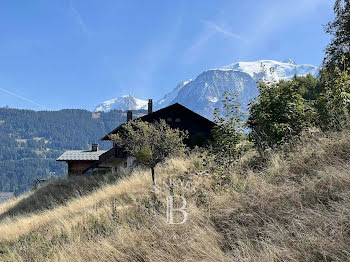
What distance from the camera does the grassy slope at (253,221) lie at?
333cm

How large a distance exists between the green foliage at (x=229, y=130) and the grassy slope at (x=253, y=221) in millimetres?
1795

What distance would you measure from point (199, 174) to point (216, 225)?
2.92m

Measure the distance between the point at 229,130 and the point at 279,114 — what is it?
174 cm

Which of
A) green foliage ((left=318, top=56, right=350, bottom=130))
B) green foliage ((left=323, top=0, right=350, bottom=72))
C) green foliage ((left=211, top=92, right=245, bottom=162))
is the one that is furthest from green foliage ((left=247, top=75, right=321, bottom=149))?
green foliage ((left=323, top=0, right=350, bottom=72))

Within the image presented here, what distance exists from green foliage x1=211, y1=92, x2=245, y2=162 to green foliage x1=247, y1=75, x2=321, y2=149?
640 millimetres

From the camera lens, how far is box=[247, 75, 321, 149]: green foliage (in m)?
7.92

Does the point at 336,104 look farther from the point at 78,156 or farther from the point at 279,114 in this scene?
the point at 78,156

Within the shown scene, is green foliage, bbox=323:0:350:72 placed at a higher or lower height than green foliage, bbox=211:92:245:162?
higher

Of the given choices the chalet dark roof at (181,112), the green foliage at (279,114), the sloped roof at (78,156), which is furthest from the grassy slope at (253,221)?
the sloped roof at (78,156)

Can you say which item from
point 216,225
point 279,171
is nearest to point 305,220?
point 216,225

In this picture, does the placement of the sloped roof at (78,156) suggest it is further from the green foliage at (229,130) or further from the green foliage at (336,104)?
the green foliage at (336,104)

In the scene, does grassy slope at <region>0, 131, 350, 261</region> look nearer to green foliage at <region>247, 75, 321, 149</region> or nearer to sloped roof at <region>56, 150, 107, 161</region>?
green foliage at <region>247, 75, 321, 149</region>

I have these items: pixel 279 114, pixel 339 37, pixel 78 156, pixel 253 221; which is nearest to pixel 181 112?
pixel 339 37

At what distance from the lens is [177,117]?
33656mm
